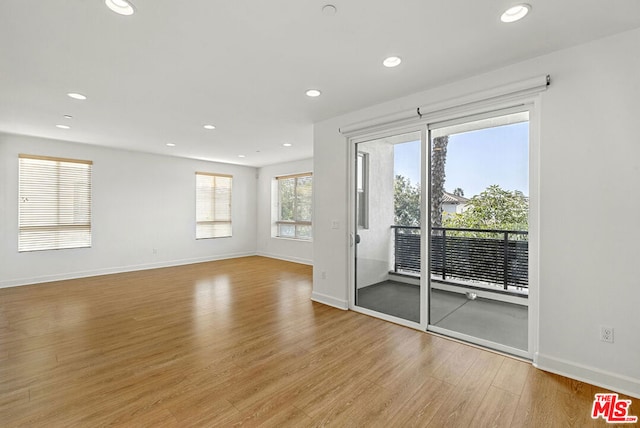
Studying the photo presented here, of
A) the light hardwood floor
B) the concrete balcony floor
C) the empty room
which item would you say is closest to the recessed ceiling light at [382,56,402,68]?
the empty room

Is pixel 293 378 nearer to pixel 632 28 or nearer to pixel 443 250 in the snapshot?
pixel 443 250

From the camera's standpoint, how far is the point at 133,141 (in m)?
5.32

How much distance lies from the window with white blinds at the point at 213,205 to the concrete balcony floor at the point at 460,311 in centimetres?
532

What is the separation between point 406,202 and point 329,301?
1.77 m

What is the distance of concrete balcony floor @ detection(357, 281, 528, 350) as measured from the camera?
8.77 ft

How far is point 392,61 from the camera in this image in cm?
247

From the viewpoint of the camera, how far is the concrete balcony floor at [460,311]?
2674 mm

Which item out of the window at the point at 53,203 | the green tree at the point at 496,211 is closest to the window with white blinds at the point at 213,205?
the window at the point at 53,203

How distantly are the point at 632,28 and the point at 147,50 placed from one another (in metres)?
3.61

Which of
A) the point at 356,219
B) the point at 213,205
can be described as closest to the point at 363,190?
the point at 356,219

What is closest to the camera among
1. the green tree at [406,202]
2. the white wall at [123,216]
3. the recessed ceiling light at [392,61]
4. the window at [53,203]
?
the recessed ceiling light at [392,61]

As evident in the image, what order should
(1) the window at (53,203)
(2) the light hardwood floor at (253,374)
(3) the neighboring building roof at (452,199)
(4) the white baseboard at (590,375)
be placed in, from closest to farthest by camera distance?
1. (2) the light hardwood floor at (253,374)
2. (4) the white baseboard at (590,375)
3. (3) the neighboring building roof at (452,199)
4. (1) the window at (53,203)

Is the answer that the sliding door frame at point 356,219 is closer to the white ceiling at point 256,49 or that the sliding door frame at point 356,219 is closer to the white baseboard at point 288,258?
the white ceiling at point 256,49

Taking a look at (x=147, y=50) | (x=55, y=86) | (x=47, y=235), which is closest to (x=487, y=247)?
(x=147, y=50)
